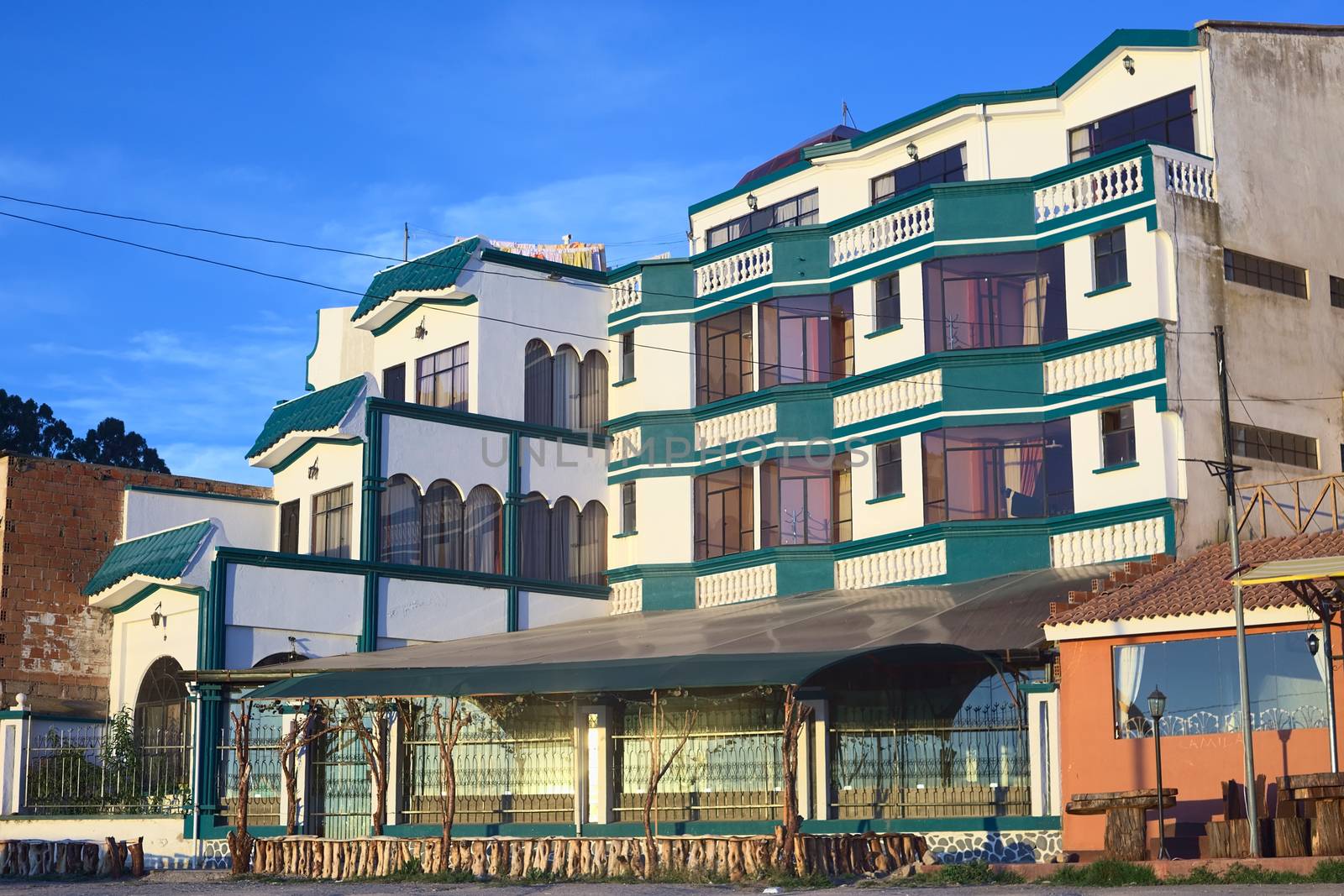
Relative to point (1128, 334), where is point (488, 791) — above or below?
below

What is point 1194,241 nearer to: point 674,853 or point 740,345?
point 740,345

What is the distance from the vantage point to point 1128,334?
102 feet

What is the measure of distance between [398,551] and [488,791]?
6095 millimetres

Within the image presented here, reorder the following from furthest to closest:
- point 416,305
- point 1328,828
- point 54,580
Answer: point 416,305 → point 54,580 → point 1328,828

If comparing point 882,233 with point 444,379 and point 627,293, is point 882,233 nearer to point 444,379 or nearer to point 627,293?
point 627,293

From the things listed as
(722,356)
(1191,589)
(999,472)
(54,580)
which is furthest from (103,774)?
(1191,589)

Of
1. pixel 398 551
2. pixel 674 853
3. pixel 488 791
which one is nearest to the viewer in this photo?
pixel 674 853

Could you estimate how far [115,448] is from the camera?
76250 mm

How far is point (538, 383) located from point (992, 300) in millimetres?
11174

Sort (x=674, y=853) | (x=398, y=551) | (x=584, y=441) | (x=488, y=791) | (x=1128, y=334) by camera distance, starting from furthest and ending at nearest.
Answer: (x=584, y=441)
(x=398, y=551)
(x=488, y=791)
(x=1128, y=334)
(x=674, y=853)

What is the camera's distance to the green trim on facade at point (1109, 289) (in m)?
31.3

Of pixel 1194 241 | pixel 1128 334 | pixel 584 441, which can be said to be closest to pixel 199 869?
pixel 584 441

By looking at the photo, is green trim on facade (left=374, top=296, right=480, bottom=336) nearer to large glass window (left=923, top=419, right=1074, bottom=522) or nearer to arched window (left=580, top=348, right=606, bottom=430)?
arched window (left=580, top=348, right=606, bottom=430)

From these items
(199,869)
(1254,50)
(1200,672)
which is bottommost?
(199,869)
